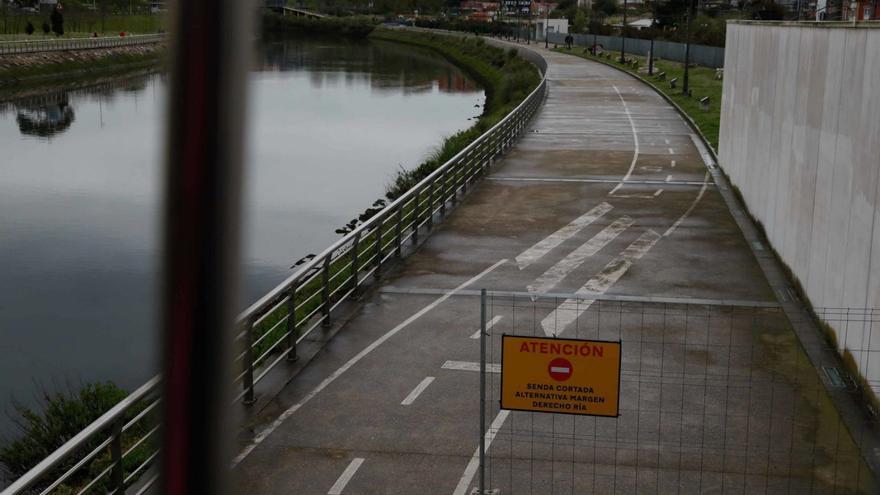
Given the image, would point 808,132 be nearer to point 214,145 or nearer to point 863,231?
point 863,231

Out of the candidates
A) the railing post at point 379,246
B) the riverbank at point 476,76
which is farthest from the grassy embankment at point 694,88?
the railing post at point 379,246

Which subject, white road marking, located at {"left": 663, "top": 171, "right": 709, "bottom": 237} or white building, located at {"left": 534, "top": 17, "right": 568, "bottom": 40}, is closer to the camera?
white road marking, located at {"left": 663, "top": 171, "right": 709, "bottom": 237}

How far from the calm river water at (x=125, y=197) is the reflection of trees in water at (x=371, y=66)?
829cm

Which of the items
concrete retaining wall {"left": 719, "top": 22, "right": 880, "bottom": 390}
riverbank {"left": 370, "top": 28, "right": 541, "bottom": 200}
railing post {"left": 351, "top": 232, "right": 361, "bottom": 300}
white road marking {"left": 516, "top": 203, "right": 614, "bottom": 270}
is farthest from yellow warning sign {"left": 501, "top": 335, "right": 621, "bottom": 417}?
riverbank {"left": 370, "top": 28, "right": 541, "bottom": 200}

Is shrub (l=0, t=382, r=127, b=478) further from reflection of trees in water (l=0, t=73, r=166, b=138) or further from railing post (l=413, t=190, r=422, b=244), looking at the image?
reflection of trees in water (l=0, t=73, r=166, b=138)

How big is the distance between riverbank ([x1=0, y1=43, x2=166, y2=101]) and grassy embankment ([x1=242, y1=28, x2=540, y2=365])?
22.1 metres

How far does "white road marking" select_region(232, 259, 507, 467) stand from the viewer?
396 inches

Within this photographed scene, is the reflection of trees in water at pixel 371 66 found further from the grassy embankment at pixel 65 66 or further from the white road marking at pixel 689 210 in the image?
the white road marking at pixel 689 210

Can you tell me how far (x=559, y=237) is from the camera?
1958cm

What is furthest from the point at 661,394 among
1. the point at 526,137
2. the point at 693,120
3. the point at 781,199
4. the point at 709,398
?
the point at 693,120

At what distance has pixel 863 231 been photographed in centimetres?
1133

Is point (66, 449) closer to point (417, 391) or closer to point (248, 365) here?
point (248, 365)

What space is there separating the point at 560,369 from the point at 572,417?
2.84m

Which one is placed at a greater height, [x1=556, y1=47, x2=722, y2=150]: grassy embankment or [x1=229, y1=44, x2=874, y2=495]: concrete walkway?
[x1=556, y1=47, x2=722, y2=150]: grassy embankment
